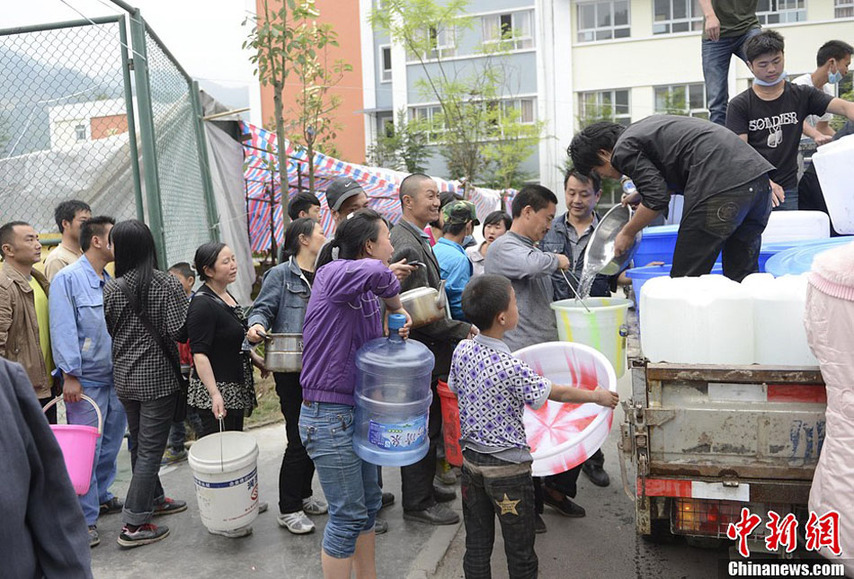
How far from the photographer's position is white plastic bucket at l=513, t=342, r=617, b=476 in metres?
3.33

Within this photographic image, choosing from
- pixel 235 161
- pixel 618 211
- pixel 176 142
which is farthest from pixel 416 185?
pixel 235 161

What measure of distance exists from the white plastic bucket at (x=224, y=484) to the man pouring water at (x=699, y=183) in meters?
2.72

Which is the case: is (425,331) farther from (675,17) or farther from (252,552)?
(675,17)

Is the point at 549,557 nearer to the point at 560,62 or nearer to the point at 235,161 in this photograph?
the point at 235,161

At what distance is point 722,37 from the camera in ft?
20.7

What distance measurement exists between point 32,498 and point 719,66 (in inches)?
260

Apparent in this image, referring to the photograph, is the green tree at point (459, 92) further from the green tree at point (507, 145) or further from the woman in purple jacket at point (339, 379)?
the woman in purple jacket at point (339, 379)

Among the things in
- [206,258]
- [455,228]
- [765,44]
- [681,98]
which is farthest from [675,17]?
[206,258]

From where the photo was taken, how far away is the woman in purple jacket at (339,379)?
3143 millimetres

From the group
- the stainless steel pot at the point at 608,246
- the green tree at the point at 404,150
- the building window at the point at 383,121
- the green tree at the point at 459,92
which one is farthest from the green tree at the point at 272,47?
the building window at the point at 383,121

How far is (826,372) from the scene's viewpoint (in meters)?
2.45

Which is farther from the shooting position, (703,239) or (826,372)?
(703,239)

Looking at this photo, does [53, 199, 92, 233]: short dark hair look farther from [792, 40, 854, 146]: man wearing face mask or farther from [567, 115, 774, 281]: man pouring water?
[792, 40, 854, 146]: man wearing face mask

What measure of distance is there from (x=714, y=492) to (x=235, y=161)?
7.83 metres
